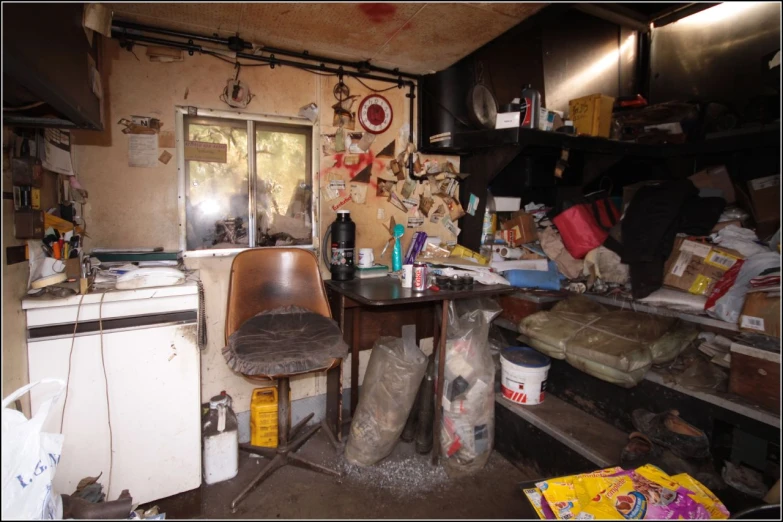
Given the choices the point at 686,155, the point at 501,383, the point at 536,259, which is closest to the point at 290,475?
the point at 501,383

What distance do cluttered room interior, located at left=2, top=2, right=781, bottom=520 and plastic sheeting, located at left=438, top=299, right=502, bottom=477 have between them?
0.01 m

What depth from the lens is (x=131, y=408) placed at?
5.59 ft

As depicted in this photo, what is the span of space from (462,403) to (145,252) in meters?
1.79

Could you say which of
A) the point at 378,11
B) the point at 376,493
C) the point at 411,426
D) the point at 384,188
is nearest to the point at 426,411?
the point at 411,426

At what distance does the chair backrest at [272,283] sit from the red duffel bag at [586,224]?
1.61m

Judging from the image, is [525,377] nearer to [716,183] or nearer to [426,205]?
[426,205]

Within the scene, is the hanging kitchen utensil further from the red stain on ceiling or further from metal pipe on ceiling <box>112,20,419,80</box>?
the red stain on ceiling

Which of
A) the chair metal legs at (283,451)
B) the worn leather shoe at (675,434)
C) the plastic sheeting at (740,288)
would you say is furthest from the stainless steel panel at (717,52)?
the chair metal legs at (283,451)

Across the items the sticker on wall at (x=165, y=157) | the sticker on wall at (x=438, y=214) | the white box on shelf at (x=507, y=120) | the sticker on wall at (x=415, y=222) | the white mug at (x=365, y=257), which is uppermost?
the white box on shelf at (x=507, y=120)

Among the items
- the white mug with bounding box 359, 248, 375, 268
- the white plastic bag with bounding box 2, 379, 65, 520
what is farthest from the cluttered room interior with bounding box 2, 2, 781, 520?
the white mug with bounding box 359, 248, 375, 268

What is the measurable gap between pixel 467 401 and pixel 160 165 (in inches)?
80.3

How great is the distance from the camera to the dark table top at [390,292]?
189 centimetres

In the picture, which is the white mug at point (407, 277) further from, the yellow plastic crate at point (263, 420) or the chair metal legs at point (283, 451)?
the yellow plastic crate at point (263, 420)

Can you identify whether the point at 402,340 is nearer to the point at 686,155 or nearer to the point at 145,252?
the point at 145,252
